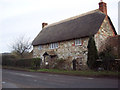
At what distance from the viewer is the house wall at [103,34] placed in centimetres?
2064

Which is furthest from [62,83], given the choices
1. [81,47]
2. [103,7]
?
[103,7]

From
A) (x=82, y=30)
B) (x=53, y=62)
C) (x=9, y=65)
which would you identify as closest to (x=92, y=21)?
(x=82, y=30)

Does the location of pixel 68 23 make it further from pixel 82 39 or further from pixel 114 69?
pixel 114 69

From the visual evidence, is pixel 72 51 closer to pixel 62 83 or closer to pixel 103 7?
pixel 103 7

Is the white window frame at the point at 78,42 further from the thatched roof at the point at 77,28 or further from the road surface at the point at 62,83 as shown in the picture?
the road surface at the point at 62,83

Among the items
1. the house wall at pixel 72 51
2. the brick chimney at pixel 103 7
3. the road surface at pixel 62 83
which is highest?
the brick chimney at pixel 103 7

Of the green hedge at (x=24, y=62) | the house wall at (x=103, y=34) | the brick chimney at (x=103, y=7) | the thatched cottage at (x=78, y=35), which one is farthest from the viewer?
the green hedge at (x=24, y=62)

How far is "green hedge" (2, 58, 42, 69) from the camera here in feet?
77.4

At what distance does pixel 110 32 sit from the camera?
2356 cm

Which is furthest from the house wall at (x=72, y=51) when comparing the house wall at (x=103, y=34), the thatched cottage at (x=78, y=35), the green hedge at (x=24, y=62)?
the green hedge at (x=24, y=62)

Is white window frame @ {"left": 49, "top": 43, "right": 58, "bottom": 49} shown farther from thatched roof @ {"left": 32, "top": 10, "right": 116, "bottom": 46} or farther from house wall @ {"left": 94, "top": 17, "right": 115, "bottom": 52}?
house wall @ {"left": 94, "top": 17, "right": 115, "bottom": 52}

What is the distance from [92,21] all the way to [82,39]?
3.40m

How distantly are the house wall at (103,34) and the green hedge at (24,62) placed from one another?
33.2 ft

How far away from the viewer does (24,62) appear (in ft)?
84.2
